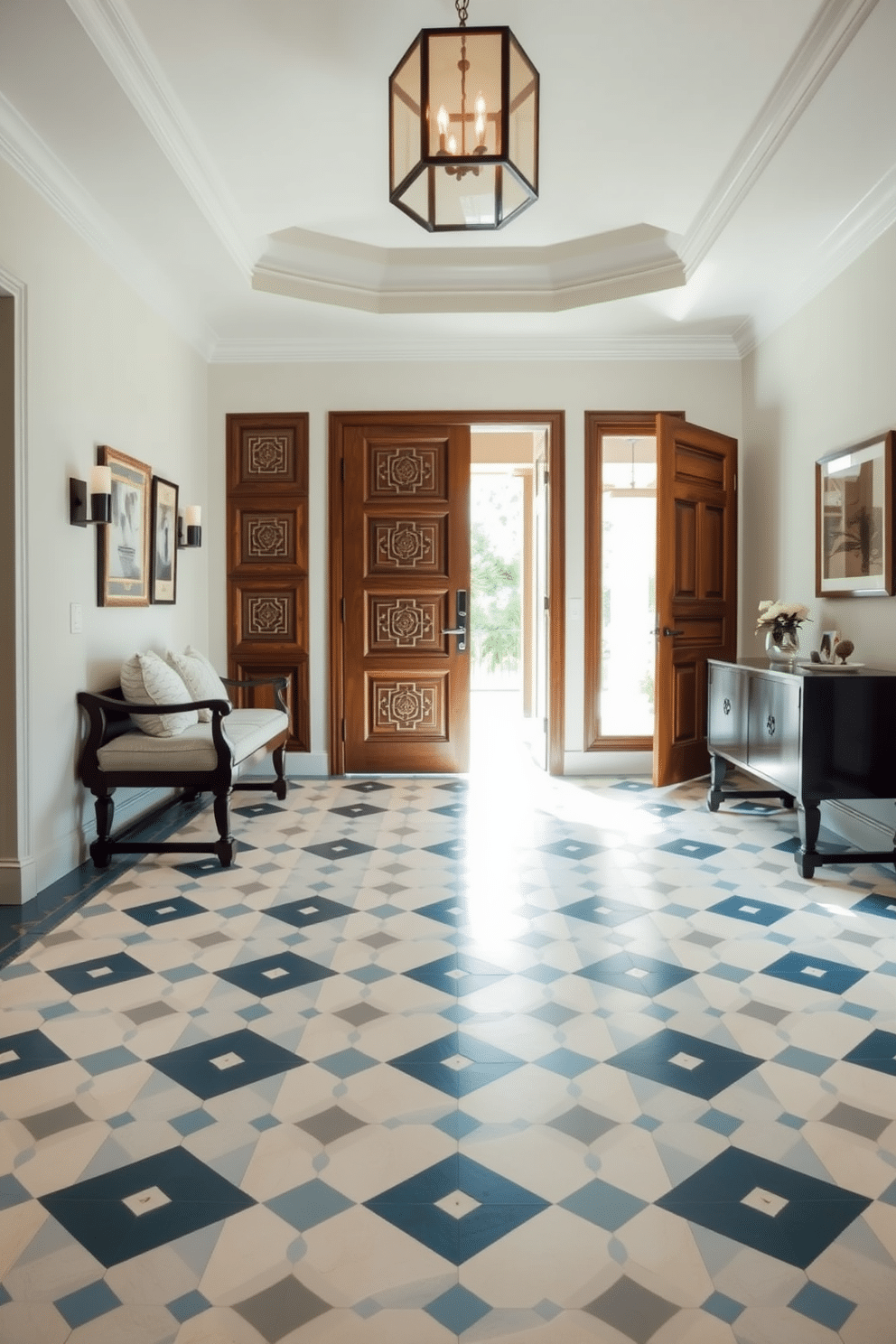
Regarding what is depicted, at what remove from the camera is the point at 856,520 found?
459cm

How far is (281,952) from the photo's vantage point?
3.19 metres

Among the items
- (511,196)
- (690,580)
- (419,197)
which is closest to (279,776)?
(690,580)

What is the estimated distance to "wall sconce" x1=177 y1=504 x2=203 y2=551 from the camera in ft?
18.9

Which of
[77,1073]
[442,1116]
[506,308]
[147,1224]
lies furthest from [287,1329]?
[506,308]

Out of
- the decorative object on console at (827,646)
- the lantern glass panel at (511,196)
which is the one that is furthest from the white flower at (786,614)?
the lantern glass panel at (511,196)

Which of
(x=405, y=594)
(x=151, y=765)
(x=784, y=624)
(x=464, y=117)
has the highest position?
(x=464, y=117)

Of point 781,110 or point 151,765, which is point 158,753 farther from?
point 781,110

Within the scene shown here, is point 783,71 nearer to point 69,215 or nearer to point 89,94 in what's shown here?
point 89,94

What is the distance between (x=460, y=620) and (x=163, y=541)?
6.77 feet

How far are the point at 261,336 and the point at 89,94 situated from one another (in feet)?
9.75

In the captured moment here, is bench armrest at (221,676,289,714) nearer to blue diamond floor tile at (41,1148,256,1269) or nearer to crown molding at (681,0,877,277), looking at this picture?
crown molding at (681,0,877,277)

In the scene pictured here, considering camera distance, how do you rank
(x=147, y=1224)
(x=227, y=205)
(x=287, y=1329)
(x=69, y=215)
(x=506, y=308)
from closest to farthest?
(x=287, y=1329) < (x=147, y=1224) < (x=69, y=215) < (x=227, y=205) < (x=506, y=308)

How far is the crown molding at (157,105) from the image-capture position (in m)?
3.08

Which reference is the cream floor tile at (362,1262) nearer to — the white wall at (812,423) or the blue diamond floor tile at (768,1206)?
the blue diamond floor tile at (768,1206)
